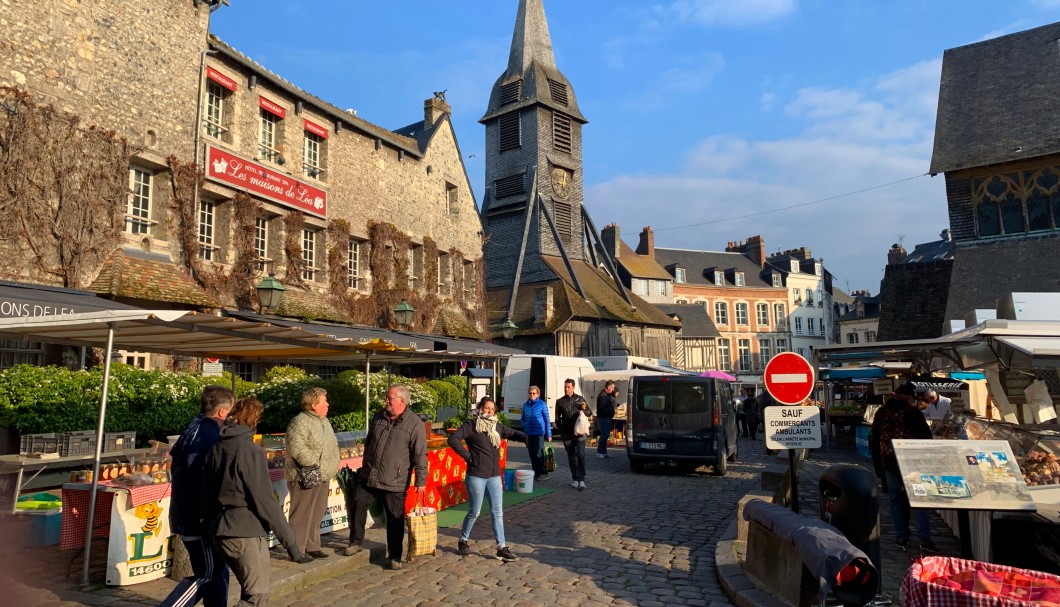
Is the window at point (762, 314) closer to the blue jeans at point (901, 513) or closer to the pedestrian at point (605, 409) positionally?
the pedestrian at point (605, 409)

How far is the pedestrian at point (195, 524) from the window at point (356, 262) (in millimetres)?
14244

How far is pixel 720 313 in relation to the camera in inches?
2183

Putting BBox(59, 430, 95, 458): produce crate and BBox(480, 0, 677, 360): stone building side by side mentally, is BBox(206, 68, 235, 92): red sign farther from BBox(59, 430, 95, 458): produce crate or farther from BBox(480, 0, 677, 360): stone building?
BBox(480, 0, 677, 360): stone building

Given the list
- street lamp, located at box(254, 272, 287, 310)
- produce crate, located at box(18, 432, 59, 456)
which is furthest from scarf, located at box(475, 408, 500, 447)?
street lamp, located at box(254, 272, 287, 310)

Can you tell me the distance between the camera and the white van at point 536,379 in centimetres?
2028

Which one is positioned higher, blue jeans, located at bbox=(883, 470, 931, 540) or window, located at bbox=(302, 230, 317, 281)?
window, located at bbox=(302, 230, 317, 281)

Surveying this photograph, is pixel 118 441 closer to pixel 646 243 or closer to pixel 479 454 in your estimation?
pixel 479 454

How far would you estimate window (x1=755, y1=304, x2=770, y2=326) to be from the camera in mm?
56094

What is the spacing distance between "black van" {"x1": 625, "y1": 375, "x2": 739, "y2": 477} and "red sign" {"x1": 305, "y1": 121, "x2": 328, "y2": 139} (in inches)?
422

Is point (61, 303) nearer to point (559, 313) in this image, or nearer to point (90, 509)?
point (90, 509)

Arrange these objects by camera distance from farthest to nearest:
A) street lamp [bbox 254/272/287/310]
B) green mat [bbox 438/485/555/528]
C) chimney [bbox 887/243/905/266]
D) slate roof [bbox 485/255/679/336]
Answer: chimney [bbox 887/243/905/266]
slate roof [bbox 485/255/679/336]
street lamp [bbox 254/272/287/310]
green mat [bbox 438/485/555/528]

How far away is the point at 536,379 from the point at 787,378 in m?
14.0

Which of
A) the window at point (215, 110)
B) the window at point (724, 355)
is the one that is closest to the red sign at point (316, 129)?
the window at point (215, 110)

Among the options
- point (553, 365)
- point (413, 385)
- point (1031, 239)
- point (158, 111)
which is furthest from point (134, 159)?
point (1031, 239)
